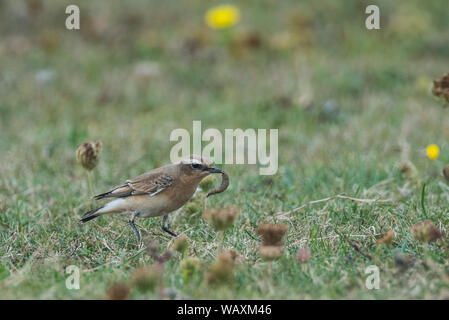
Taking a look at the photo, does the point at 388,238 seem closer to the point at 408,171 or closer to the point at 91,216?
the point at 408,171

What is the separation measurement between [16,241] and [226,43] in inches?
234

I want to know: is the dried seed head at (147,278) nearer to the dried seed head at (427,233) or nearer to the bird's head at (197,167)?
the bird's head at (197,167)

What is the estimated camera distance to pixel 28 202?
533cm

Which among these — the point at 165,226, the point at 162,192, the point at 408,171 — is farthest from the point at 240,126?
the point at 162,192

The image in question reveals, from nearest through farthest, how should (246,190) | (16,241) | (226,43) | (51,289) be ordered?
(51,289), (16,241), (246,190), (226,43)

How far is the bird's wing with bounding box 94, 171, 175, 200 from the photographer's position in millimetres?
4539

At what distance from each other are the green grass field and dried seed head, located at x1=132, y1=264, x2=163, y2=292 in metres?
0.04

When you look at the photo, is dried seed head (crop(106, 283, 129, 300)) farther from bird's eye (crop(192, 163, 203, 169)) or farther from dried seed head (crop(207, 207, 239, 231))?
bird's eye (crop(192, 163, 203, 169))

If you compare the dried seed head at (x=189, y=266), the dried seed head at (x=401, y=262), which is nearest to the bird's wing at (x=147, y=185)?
the dried seed head at (x=189, y=266)

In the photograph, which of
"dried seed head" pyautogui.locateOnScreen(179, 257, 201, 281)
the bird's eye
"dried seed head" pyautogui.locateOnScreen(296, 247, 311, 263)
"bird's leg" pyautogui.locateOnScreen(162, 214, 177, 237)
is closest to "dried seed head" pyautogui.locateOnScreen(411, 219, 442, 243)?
"dried seed head" pyautogui.locateOnScreen(296, 247, 311, 263)

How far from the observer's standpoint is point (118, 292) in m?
3.34

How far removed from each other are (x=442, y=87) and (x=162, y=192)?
6.86ft
